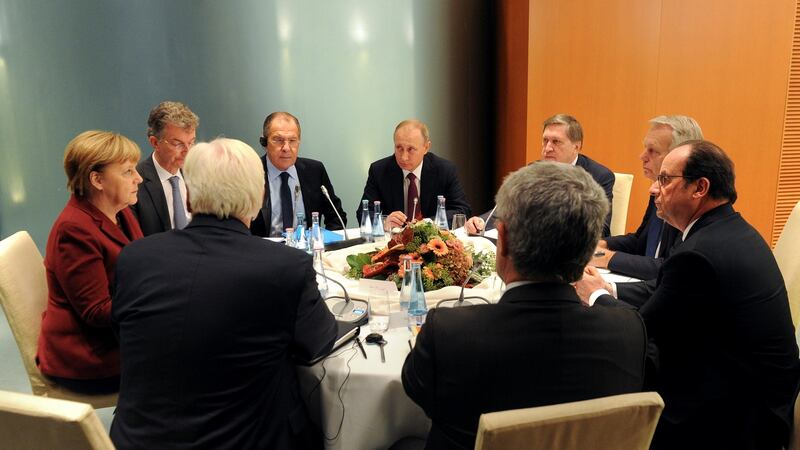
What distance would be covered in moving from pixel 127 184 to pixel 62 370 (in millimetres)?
713

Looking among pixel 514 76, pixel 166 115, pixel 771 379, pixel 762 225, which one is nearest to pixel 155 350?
pixel 771 379

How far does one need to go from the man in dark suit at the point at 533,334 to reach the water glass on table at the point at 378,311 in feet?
2.14

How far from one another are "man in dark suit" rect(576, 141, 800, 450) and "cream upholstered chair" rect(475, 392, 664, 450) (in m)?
0.53

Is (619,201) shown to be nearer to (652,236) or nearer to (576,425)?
(652,236)

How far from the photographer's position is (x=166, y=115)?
317cm

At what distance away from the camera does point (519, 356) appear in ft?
4.14

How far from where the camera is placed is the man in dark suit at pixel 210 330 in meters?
1.54

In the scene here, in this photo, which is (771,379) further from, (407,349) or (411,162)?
(411,162)

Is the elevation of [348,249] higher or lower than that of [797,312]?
higher

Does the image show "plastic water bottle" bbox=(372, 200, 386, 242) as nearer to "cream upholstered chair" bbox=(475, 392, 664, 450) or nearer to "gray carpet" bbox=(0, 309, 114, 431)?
"gray carpet" bbox=(0, 309, 114, 431)

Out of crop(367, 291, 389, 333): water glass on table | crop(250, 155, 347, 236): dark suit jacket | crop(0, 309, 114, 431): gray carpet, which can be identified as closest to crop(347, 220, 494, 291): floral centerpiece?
crop(367, 291, 389, 333): water glass on table

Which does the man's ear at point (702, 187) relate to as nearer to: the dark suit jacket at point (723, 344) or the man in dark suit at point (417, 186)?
the dark suit jacket at point (723, 344)

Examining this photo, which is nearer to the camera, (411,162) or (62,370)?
(62,370)

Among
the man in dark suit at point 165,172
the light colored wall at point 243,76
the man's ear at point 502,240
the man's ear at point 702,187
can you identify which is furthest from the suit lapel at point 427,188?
the man's ear at point 502,240
